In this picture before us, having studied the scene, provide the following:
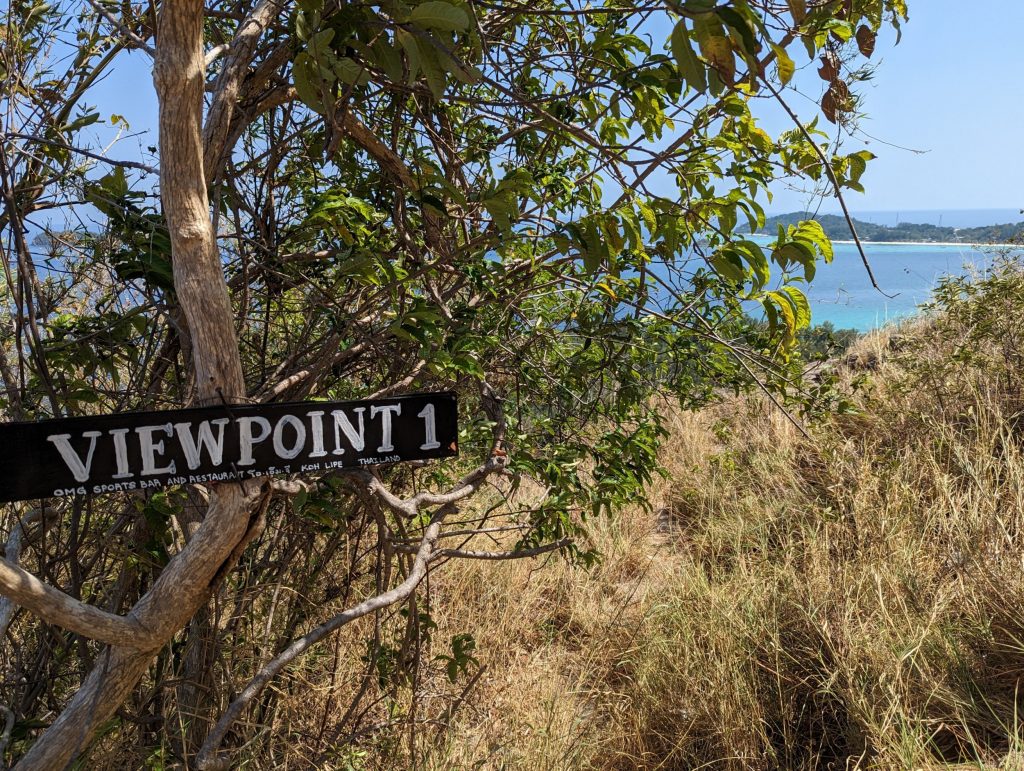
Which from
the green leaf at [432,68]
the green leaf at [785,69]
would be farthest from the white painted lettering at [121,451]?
the green leaf at [785,69]

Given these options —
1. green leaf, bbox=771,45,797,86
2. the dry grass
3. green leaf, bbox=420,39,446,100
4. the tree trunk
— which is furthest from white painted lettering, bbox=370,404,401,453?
the dry grass

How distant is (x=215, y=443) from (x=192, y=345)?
20cm

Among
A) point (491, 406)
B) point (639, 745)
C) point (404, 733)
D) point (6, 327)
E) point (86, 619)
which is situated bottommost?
point (639, 745)

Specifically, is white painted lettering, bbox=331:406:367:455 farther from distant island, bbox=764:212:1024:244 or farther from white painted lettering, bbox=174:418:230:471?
distant island, bbox=764:212:1024:244

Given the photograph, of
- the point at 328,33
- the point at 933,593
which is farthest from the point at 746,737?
the point at 328,33

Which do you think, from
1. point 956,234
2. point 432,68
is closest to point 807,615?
point 432,68

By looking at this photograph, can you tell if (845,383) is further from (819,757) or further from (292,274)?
(292,274)

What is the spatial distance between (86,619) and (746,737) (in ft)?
6.39

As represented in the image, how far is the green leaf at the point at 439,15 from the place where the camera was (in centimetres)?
96

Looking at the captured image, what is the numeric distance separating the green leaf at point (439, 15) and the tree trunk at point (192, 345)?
0.33 meters

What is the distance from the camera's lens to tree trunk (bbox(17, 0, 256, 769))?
103cm

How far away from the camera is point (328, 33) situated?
40.4 inches

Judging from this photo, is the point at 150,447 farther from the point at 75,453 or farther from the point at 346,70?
the point at 346,70

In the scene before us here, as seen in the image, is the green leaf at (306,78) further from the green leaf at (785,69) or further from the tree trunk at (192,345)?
the green leaf at (785,69)
